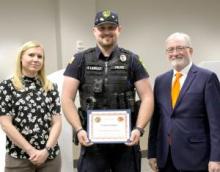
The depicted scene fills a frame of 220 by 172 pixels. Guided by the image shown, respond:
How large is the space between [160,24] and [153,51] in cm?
47

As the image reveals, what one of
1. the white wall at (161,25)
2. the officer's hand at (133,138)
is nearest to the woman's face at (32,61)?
the officer's hand at (133,138)

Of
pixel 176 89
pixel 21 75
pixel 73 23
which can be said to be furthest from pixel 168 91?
pixel 73 23

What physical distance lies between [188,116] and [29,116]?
1083 mm

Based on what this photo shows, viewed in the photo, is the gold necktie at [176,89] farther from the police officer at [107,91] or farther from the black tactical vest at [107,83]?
the black tactical vest at [107,83]

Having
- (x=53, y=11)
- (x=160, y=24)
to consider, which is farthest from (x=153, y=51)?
(x=53, y=11)

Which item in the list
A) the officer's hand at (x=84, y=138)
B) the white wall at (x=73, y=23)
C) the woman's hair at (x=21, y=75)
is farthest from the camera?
the white wall at (x=73, y=23)

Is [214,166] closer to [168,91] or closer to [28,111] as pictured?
[168,91]

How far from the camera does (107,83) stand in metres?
2.33

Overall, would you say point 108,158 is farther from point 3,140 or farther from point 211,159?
point 3,140

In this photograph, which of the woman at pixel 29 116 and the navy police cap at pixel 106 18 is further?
the woman at pixel 29 116

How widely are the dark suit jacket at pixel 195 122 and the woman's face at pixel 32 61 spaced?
95 cm

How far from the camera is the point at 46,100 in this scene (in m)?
2.54

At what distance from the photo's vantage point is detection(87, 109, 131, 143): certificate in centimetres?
230

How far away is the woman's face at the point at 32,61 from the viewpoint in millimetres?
2514
